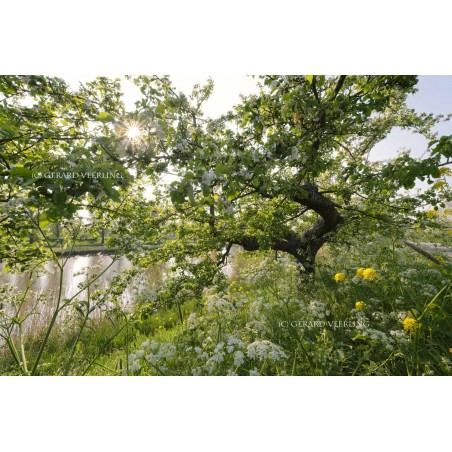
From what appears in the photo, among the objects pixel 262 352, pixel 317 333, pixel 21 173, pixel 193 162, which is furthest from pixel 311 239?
pixel 21 173

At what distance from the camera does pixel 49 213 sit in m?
1.27

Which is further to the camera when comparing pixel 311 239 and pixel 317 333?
pixel 311 239

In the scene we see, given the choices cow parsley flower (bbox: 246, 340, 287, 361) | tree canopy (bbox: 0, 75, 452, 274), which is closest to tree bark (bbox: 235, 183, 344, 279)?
tree canopy (bbox: 0, 75, 452, 274)

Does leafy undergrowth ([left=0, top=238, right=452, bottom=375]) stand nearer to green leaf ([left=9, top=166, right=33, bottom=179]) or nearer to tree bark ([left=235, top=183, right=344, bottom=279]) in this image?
tree bark ([left=235, top=183, right=344, bottom=279])

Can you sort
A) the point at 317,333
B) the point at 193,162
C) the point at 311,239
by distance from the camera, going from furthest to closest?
1. the point at 311,239
2. the point at 317,333
3. the point at 193,162

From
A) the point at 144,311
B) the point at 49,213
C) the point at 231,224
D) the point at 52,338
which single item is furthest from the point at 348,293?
the point at 52,338

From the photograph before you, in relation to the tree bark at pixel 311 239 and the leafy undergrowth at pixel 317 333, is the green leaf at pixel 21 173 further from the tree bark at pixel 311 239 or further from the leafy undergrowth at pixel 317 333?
the tree bark at pixel 311 239

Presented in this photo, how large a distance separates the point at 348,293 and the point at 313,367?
1.58m

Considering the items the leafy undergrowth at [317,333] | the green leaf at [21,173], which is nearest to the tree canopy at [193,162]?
the green leaf at [21,173]

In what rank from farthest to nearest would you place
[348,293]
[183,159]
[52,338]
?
[52,338], [348,293], [183,159]

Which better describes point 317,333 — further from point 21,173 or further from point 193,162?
point 21,173

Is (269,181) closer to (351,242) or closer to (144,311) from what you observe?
(144,311)

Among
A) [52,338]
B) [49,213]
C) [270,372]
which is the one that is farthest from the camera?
[52,338]

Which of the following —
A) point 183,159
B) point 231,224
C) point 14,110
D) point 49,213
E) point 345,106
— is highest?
point 345,106
